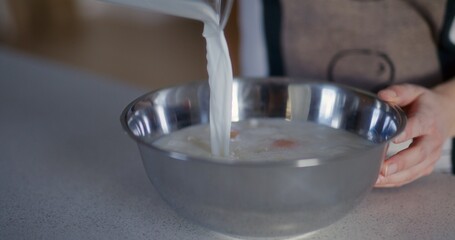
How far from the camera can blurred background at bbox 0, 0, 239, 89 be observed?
296cm

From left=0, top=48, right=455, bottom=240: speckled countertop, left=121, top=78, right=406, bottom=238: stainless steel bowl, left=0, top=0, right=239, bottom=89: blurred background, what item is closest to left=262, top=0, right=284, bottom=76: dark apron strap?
left=0, top=48, right=455, bottom=240: speckled countertop

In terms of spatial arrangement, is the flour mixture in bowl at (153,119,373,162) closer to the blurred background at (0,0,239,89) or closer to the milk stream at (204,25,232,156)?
the milk stream at (204,25,232,156)

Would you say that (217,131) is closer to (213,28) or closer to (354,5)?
(213,28)

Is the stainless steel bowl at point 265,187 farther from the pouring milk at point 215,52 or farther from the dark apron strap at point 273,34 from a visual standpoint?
the dark apron strap at point 273,34

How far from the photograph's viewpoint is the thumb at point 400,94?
657 mm

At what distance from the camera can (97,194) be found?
0.68m

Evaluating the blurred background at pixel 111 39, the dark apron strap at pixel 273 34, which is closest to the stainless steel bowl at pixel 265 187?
the dark apron strap at pixel 273 34

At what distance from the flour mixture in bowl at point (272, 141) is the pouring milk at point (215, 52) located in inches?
0.9

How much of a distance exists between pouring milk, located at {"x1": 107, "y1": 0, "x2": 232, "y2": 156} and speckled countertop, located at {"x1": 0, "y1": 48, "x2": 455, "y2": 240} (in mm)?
112

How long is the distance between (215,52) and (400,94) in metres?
0.24

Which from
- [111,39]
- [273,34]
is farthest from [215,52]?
[111,39]

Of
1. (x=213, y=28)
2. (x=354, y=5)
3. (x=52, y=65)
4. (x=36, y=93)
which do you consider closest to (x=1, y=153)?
(x=36, y=93)

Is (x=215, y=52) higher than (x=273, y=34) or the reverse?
higher

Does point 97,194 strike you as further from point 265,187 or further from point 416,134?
point 416,134
